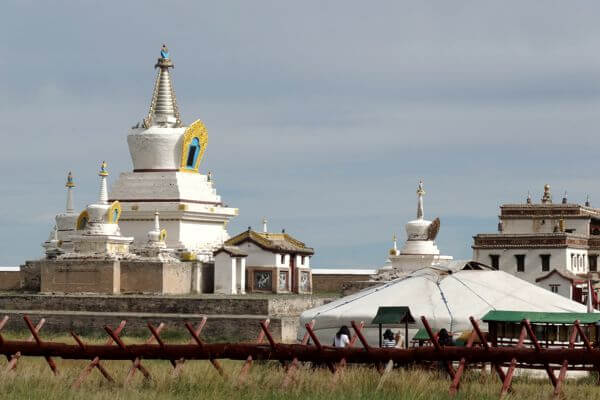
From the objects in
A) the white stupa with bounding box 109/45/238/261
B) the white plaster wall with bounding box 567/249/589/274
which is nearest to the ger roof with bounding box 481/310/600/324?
the white stupa with bounding box 109/45/238/261

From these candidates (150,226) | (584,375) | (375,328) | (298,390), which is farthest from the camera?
(150,226)

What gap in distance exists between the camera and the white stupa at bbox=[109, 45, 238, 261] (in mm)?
40156

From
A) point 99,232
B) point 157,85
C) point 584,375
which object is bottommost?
point 584,375

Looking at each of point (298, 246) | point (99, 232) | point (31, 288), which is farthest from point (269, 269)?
point (31, 288)

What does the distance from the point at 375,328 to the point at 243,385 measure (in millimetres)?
6531

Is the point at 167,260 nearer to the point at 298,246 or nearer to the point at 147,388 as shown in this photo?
the point at 298,246

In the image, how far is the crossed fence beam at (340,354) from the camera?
14.5m

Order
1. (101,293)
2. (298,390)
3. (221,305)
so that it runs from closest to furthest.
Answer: (298,390) < (221,305) < (101,293)

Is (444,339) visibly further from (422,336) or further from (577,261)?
(577,261)

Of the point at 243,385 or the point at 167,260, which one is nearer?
the point at 243,385

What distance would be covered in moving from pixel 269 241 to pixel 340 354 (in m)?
23.4

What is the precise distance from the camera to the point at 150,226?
132ft

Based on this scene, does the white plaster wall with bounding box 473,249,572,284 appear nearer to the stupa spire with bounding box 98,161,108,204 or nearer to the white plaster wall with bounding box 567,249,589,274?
the white plaster wall with bounding box 567,249,589,274

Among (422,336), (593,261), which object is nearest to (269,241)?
(593,261)
